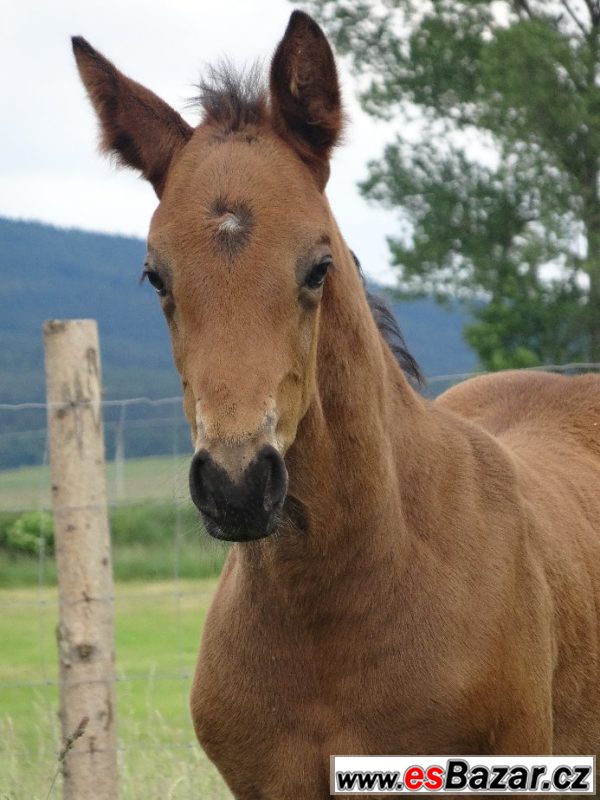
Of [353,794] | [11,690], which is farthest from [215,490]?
[11,690]

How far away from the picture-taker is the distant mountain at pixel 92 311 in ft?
82.0

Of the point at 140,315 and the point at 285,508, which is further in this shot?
the point at 140,315

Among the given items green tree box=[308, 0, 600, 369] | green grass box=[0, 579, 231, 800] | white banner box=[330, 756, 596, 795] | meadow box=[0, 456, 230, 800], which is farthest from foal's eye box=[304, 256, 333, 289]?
green tree box=[308, 0, 600, 369]

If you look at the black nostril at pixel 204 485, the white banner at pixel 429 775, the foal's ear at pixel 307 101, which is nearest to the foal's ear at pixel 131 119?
the foal's ear at pixel 307 101

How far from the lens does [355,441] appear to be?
10.1 feet

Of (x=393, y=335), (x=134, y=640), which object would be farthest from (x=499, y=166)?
(x=393, y=335)

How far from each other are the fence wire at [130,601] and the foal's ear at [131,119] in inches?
32.9

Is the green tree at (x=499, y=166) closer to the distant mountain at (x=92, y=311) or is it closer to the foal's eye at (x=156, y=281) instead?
the distant mountain at (x=92, y=311)

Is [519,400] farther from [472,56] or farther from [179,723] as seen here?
[472,56]

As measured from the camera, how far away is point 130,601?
1300 centimetres

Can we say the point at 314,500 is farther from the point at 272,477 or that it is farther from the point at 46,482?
the point at 46,482

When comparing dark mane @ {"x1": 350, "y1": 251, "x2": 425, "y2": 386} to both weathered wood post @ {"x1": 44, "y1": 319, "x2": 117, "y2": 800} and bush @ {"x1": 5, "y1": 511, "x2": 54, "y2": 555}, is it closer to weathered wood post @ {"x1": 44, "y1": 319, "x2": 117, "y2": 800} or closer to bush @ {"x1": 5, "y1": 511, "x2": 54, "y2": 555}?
weathered wood post @ {"x1": 44, "y1": 319, "x2": 117, "y2": 800}

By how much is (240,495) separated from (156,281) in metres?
0.67

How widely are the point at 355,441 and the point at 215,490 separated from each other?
656 mm
